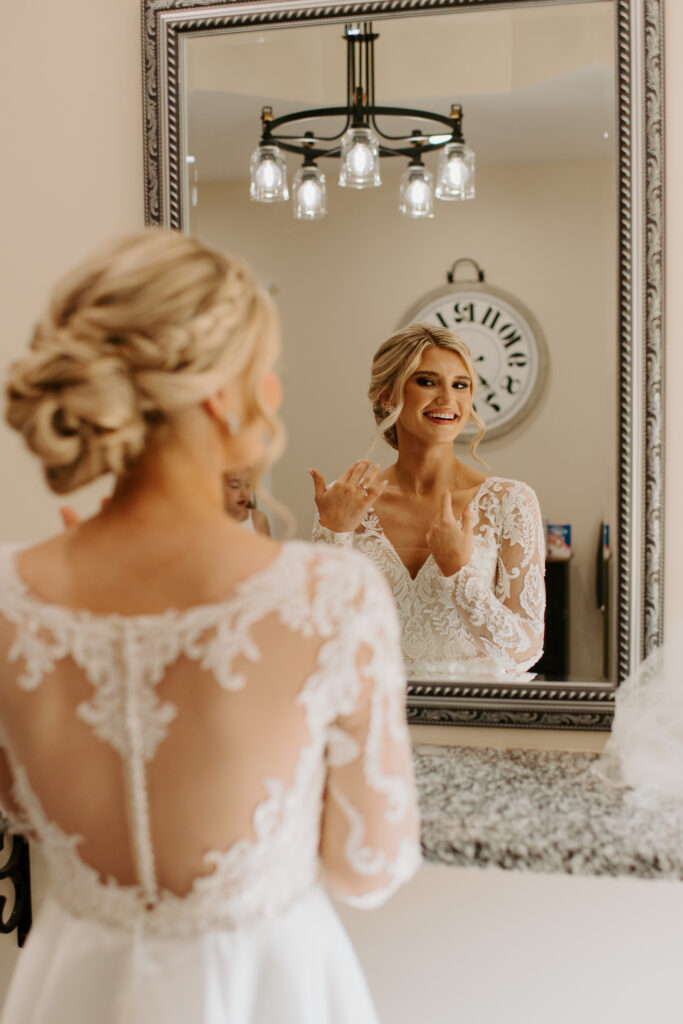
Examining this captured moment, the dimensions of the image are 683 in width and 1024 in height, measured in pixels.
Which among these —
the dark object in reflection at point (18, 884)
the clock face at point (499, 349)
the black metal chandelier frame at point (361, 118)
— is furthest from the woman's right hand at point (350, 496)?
the dark object in reflection at point (18, 884)

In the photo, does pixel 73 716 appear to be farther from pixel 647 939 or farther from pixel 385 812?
pixel 647 939

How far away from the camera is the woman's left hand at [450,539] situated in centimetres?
163

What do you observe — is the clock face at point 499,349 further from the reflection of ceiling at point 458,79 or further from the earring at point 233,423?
the earring at point 233,423

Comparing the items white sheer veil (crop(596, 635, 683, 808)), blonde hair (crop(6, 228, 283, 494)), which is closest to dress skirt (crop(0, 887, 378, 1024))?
blonde hair (crop(6, 228, 283, 494))

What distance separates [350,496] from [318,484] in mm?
63

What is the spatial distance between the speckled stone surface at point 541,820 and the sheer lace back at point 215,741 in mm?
422

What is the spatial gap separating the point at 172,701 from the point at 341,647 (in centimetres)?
16

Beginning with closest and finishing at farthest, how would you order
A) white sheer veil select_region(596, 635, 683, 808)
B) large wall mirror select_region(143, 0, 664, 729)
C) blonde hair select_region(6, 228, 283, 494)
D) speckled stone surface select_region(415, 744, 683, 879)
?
1. blonde hair select_region(6, 228, 283, 494)
2. speckled stone surface select_region(415, 744, 683, 879)
3. white sheer veil select_region(596, 635, 683, 808)
4. large wall mirror select_region(143, 0, 664, 729)

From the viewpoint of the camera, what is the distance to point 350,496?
1668mm

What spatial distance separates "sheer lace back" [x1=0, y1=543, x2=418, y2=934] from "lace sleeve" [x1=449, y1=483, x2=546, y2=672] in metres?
0.71

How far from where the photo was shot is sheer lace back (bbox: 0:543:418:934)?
0.85 m

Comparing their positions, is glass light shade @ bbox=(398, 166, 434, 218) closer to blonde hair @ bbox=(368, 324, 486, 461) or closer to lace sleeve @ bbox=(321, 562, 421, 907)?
blonde hair @ bbox=(368, 324, 486, 461)

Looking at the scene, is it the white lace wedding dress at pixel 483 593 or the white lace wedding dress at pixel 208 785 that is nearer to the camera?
the white lace wedding dress at pixel 208 785

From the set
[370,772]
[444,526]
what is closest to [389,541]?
[444,526]
